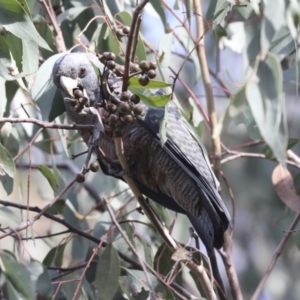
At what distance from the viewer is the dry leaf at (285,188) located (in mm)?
2398

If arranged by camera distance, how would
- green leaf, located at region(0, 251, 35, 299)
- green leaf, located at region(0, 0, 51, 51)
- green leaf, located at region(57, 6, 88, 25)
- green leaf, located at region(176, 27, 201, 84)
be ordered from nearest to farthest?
green leaf, located at region(0, 0, 51, 51)
green leaf, located at region(0, 251, 35, 299)
green leaf, located at region(57, 6, 88, 25)
green leaf, located at region(176, 27, 201, 84)

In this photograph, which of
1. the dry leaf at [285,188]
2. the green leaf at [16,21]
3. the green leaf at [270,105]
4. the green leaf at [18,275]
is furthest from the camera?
the dry leaf at [285,188]

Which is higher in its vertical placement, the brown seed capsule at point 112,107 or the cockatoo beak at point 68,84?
the brown seed capsule at point 112,107

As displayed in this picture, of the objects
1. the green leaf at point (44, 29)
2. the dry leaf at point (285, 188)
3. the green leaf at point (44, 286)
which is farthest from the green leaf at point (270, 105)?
the green leaf at point (44, 29)

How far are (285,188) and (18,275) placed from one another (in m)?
0.99

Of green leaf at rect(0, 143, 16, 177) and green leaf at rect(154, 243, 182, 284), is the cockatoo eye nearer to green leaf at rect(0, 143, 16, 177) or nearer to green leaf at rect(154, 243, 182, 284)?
green leaf at rect(0, 143, 16, 177)

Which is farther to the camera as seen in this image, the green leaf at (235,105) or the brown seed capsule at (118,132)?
the brown seed capsule at (118,132)

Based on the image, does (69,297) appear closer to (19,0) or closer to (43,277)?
(43,277)

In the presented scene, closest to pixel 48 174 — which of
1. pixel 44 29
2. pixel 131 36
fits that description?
pixel 44 29

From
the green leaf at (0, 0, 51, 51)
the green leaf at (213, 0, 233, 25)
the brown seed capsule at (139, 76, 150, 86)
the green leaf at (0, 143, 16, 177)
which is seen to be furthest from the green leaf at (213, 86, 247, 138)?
the green leaf at (0, 143, 16, 177)

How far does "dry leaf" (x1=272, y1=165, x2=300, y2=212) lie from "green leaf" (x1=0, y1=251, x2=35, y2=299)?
929 mm

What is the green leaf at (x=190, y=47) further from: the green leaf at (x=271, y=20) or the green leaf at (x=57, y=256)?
the green leaf at (x=271, y=20)

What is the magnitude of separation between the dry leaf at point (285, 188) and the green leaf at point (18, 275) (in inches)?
36.6

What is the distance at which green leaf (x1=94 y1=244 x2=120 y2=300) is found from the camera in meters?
2.12
